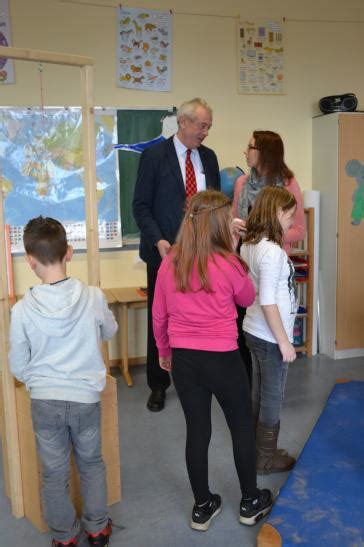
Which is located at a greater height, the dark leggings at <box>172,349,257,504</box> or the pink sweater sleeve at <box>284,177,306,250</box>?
the pink sweater sleeve at <box>284,177,306,250</box>

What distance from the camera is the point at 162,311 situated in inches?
77.9

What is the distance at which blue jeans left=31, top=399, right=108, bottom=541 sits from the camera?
5.90 feet

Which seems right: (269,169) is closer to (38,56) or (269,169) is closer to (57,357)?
(38,56)

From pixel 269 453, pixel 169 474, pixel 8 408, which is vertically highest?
pixel 8 408

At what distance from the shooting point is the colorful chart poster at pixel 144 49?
144 inches

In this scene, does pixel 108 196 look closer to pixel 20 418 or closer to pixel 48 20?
pixel 48 20

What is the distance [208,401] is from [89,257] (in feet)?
2.26

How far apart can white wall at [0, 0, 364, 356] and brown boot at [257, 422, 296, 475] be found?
5.89 feet

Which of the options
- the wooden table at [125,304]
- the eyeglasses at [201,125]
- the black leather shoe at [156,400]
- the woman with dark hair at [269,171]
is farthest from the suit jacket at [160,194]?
the black leather shoe at [156,400]

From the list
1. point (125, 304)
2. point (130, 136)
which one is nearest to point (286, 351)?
point (125, 304)

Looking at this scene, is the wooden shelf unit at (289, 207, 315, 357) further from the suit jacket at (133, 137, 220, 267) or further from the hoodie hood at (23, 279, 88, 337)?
the hoodie hood at (23, 279, 88, 337)

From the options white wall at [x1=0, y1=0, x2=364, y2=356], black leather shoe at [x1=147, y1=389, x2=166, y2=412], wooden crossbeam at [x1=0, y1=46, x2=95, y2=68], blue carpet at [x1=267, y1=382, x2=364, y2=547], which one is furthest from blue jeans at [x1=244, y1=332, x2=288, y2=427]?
white wall at [x1=0, y1=0, x2=364, y2=356]

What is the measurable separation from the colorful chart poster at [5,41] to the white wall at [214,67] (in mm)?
41

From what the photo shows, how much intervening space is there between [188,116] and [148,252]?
2.42 feet
